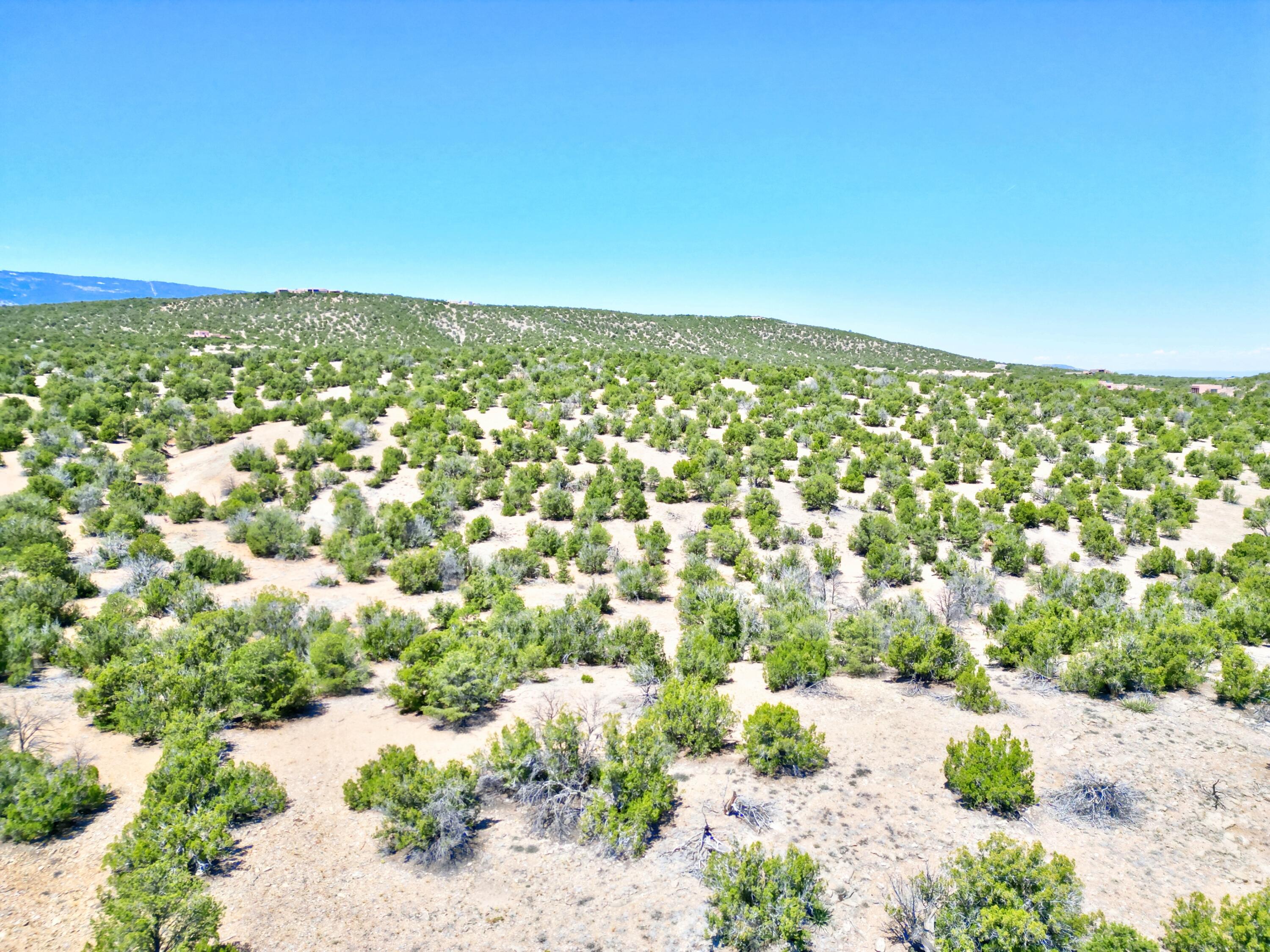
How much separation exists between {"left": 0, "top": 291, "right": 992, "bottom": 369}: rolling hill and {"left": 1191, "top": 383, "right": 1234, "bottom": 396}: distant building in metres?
20.1

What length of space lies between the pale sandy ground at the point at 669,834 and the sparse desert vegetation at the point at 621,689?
0.15 feet

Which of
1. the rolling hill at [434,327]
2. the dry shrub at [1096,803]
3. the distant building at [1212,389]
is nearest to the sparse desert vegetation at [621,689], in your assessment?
the dry shrub at [1096,803]

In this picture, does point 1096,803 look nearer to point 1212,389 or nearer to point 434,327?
point 1212,389

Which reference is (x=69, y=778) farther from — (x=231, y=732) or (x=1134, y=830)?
(x=1134, y=830)

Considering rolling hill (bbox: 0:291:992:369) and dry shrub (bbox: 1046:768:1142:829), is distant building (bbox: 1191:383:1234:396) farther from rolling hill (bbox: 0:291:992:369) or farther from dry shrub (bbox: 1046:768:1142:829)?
dry shrub (bbox: 1046:768:1142:829)

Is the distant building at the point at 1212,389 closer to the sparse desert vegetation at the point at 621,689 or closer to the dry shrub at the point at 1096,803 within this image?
the sparse desert vegetation at the point at 621,689

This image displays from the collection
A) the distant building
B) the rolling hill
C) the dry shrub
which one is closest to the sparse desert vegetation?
the dry shrub

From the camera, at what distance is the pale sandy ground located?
17.2 feet

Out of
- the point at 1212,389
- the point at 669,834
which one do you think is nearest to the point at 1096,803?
the point at 669,834

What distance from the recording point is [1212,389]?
138 feet

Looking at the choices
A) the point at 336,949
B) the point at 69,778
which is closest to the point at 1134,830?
the point at 336,949

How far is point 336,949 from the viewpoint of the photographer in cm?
504

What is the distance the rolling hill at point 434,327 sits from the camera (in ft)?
170

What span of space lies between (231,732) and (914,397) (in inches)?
1353
